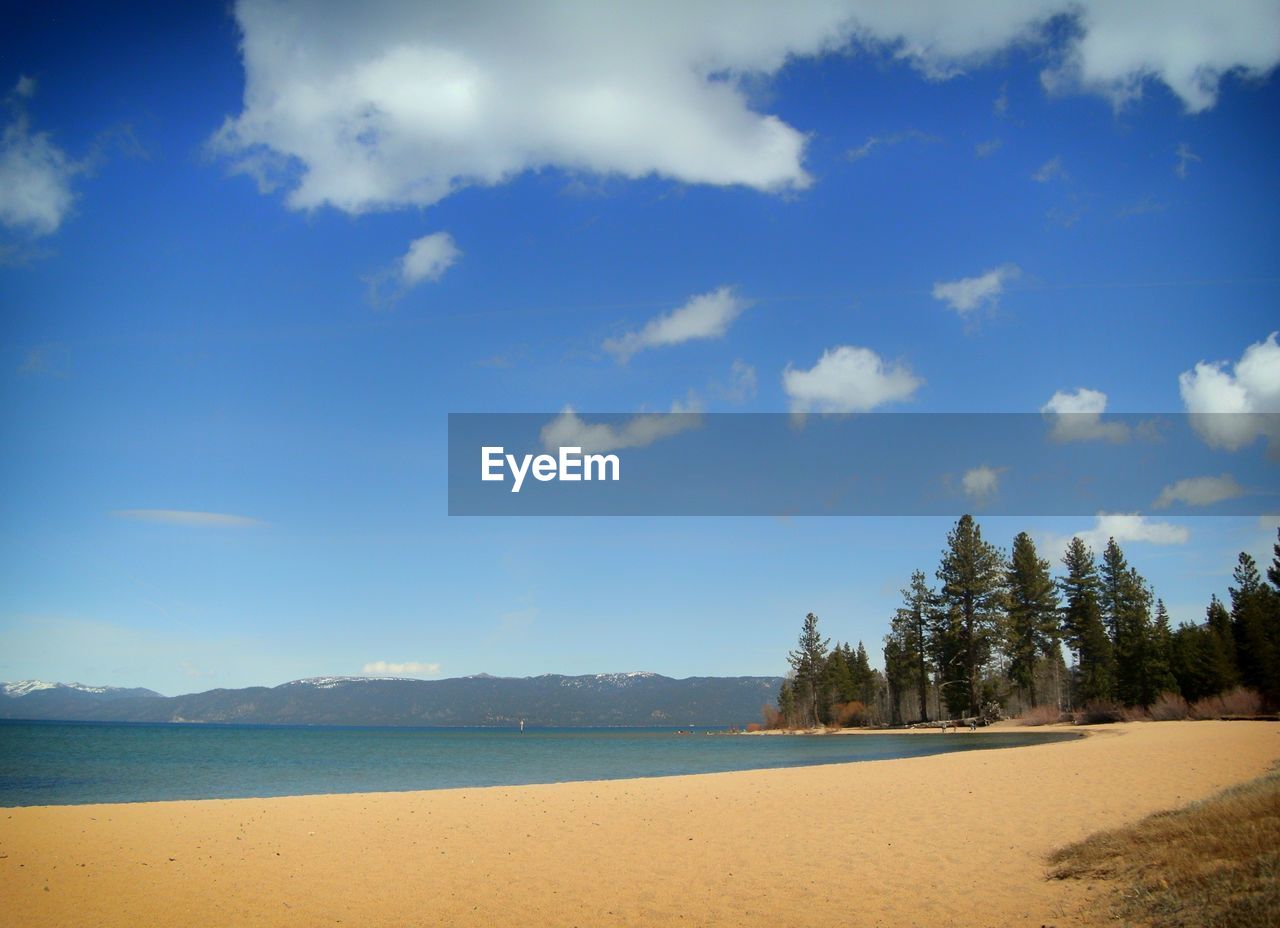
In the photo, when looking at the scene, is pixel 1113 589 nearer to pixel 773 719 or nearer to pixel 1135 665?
pixel 1135 665

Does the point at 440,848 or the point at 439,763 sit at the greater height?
the point at 440,848

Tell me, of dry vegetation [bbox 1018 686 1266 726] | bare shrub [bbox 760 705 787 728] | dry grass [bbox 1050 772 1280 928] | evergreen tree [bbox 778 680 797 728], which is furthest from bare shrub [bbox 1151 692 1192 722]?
bare shrub [bbox 760 705 787 728]

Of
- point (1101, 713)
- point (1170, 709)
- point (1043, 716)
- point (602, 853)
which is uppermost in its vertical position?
point (602, 853)

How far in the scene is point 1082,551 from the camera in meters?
69.2

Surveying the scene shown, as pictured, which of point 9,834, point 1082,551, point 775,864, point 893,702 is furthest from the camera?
point 893,702

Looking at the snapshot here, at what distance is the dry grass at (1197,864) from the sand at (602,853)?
0.51 metres

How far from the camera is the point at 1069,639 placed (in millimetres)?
Answer: 67938

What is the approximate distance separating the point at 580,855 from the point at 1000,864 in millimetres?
6352

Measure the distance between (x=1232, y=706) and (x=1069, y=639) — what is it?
21.5m

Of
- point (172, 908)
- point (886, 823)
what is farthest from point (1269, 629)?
point (172, 908)

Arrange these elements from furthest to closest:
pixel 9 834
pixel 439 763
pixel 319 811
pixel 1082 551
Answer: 1. pixel 1082 551
2. pixel 439 763
3. pixel 319 811
4. pixel 9 834

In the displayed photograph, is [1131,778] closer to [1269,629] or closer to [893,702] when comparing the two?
[1269,629]

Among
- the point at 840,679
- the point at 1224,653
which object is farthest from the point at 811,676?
the point at 1224,653

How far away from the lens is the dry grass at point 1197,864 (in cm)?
654
